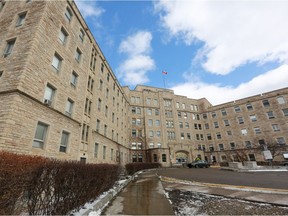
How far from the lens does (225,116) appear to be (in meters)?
43.9

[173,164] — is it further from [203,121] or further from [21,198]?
[21,198]

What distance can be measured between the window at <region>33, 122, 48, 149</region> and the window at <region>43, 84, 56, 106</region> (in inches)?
66.2

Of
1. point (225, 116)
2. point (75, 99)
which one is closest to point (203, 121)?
point (225, 116)

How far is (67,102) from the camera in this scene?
13.6m

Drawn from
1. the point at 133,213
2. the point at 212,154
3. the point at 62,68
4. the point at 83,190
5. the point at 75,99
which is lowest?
the point at 133,213

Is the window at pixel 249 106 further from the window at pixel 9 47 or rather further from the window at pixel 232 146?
the window at pixel 9 47

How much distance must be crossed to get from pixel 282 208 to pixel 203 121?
4555 centimetres

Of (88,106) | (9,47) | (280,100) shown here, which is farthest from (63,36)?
(280,100)

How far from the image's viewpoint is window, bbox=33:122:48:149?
9844 mm

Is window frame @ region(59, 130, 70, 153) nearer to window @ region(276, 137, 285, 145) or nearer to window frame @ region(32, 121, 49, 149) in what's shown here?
window frame @ region(32, 121, 49, 149)

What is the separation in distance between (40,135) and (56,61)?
21.2 feet

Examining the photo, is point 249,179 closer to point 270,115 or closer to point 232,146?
point 232,146

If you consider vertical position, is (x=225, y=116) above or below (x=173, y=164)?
above

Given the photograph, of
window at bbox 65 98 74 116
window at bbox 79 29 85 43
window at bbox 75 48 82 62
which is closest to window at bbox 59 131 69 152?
window at bbox 65 98 74 116
